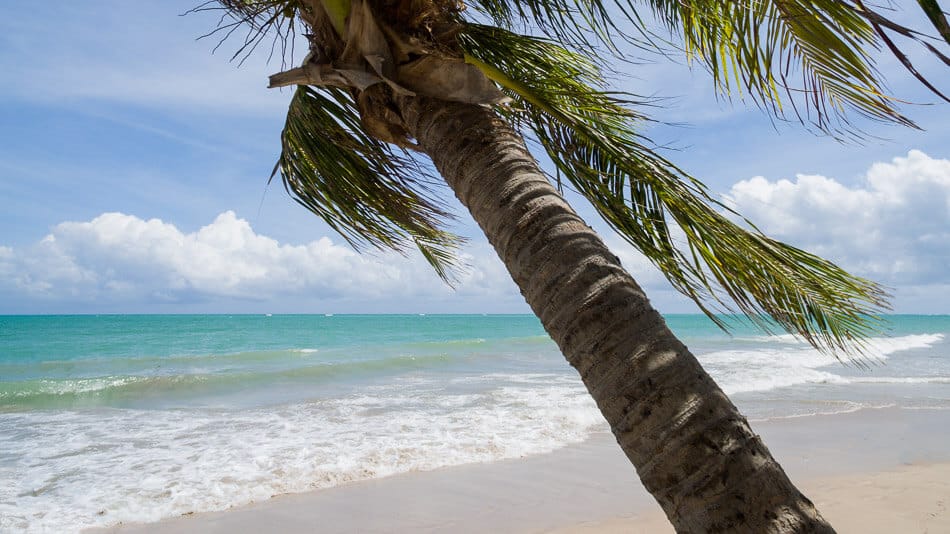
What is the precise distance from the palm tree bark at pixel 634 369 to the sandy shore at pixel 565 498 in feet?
11.9

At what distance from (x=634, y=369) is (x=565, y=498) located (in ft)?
14.7

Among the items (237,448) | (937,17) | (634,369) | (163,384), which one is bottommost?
(163,384)

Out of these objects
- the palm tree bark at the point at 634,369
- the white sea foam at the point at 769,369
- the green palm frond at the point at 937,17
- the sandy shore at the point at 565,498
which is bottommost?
the sandy shore at the point at 565,498

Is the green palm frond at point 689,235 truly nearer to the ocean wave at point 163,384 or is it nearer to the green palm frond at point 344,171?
the green palm frond at point 344,171

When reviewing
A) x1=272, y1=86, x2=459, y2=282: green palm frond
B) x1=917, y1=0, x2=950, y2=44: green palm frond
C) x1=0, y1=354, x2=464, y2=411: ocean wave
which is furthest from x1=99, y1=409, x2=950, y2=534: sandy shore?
x1=0, y1=354, x2=464, y2=411: ocean wave

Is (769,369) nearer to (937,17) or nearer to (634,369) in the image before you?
(634,369)

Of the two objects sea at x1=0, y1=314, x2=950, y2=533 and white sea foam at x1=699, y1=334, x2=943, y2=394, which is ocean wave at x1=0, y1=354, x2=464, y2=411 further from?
white sea foam at x1=699, y1=334, x2=943, y2=394

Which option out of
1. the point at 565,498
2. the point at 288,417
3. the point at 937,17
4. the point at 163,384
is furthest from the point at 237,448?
the point at 163,384

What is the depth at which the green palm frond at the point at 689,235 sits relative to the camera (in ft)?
7.86

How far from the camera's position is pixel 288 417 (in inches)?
383

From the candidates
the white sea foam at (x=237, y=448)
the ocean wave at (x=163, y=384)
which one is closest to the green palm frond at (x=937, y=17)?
the white sea foam at (x=237, y=448)

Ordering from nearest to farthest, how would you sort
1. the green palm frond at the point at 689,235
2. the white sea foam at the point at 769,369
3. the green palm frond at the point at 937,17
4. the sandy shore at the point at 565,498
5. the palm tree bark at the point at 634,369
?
the green palm frond at the point at 937,17, the palm tree bark at the point at 634,369, the green palm frond at the point at 689,235, the sandy shore at the point at 565,498, the white sea foam at the point at 769,369

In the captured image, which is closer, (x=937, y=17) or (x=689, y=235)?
(x=937, y=17)

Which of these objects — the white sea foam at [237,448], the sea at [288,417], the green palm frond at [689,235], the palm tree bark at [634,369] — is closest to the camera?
the palm tree bark at [634,369]
